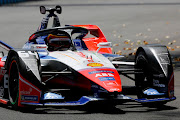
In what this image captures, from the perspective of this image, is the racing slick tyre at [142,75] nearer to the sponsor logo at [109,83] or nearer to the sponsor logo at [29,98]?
the sponsor logo at [109,83]

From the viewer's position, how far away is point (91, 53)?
9.45m

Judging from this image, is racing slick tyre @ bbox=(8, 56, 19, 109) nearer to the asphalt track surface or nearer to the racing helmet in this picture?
the asphalt track surface

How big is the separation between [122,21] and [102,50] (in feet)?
53.7

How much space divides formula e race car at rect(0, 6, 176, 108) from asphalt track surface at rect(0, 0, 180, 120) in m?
0.23

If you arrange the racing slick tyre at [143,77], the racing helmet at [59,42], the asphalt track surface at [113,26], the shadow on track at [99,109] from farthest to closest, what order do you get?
the racing helmet at [59,42] → the racing slick tyre at [143,77] → the shadow on track at [99,109] → the asphalt track surface at [113,26]

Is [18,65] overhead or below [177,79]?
overhead

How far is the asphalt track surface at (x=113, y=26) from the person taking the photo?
821 centimetres

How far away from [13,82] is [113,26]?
1799 cm

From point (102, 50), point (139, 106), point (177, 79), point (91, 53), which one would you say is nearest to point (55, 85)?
point (91, 53)

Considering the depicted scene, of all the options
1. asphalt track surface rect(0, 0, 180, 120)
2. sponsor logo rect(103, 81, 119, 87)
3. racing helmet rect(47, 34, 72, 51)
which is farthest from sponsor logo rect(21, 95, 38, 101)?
racing helmet rect(47, 34, 72, 51)

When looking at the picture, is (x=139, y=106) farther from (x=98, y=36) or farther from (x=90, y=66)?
(x=98, y=36)

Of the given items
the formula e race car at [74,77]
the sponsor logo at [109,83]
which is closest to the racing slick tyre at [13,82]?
the formula e race car at [74,77]

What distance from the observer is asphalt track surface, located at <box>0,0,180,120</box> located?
26.9 ft

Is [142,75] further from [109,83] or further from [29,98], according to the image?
[29,98]
